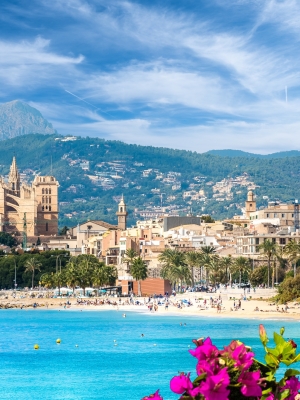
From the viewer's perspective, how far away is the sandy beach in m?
87.6

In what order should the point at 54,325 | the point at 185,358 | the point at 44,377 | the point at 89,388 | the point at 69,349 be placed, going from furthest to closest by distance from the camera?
1. the point at 54,325
2. the point at 69,349
3. the point at 185,358
4. the point at 44,377
5. the point at 89,388

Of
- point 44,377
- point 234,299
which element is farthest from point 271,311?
point 44,377

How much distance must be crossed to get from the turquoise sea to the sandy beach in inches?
100

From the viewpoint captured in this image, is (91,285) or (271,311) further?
(91,285)

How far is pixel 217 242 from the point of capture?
15412cm

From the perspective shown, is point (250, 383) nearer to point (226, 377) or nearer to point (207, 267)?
point (226, 377)

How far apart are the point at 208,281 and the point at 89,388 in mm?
82244

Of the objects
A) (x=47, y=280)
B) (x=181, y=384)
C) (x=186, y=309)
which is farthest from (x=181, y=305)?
(x=181, y=384)

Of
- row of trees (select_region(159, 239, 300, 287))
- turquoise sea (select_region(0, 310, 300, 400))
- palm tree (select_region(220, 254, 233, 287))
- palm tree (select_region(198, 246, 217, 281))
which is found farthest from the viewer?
palm tree (select_region(198, 246, 217, 281))

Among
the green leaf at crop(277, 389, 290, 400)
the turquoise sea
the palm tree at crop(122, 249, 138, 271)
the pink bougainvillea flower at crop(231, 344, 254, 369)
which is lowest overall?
the turquoise sea

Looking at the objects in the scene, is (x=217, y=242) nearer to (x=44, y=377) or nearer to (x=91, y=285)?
(x=91, y=285)

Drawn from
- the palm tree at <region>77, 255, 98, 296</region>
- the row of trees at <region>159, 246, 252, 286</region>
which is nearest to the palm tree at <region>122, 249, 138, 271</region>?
the palm tree at <region>77, 255, 98, 296</region>

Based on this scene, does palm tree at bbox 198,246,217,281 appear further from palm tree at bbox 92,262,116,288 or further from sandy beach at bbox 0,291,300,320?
palm tree at bbox 92,262,116,288

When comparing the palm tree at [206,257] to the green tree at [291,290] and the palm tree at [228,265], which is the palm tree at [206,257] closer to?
the palm tree at [228,265]
